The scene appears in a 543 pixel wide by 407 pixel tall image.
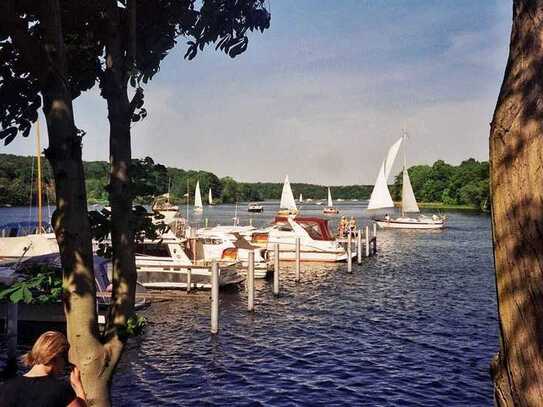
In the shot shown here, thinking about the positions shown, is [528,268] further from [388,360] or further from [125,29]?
[388,360]

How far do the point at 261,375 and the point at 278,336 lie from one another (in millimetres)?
4167

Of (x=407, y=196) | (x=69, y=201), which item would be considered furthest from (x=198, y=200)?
(x=69, y=201)

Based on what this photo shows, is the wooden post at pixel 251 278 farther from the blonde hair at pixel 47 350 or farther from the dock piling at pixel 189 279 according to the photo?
the blonde hair at pixel 47 350

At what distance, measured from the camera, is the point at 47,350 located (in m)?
3.97

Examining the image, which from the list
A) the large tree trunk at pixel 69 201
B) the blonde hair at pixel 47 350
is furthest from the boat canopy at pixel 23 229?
the large tree trunk at pixel 69 201

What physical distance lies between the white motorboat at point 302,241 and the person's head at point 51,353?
34671 mm

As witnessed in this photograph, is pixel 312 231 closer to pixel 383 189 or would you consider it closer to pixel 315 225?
pixel 315 225

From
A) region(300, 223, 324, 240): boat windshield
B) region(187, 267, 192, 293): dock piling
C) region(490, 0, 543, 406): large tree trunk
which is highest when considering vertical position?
region(490, 0, 543, 406): large tree trunk

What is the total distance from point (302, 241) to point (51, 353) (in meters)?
35.8

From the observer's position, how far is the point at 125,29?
16.1 feet

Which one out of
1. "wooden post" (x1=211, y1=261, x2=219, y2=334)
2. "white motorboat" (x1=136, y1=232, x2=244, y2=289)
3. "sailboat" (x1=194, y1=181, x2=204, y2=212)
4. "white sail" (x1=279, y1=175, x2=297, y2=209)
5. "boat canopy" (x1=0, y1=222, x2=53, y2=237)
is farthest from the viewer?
"sailboat" (x1=194, y1=181, x2=204, y2=212)

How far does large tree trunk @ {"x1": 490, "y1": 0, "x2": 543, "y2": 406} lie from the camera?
2008mm

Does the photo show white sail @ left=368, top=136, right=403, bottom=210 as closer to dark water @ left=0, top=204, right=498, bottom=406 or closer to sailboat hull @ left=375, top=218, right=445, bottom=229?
sailboat hull @ left=375, top=218, right=445, bottom=229

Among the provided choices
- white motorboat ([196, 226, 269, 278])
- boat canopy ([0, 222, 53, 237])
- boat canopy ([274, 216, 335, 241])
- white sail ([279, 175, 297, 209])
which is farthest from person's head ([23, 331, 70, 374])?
white sail ([279, 175, 297, 209])
